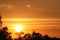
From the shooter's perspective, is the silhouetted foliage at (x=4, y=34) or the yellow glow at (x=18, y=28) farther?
the yellow glow at (x=18, y=28)

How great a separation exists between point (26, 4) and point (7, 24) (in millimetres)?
451

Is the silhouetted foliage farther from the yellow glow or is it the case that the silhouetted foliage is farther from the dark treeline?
the yellow glow

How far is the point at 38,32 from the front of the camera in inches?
127

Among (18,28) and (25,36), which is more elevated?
(18,28)

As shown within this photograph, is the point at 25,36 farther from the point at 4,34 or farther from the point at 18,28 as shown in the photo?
the point at 4,34

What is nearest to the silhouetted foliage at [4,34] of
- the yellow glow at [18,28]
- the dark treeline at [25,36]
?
the dark treeline at [25,36]

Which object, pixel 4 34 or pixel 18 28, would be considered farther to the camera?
pixel 18 28

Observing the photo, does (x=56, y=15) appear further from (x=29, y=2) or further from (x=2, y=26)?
(x=2, y=26)

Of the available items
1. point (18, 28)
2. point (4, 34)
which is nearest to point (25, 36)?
point (18, 28)

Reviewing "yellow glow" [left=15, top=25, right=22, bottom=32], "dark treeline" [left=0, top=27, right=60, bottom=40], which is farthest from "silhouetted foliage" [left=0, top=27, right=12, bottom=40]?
"yellow glow" [left=15, top=25, right=22, bottom=32]

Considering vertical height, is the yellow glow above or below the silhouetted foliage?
above

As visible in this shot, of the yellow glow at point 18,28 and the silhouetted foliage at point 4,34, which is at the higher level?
the yellow glow at point 18,28

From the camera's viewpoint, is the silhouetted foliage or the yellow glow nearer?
the silhouetted foliage

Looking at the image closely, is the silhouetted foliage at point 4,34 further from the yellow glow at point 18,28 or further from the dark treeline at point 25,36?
the yellow glow at point 18,28
